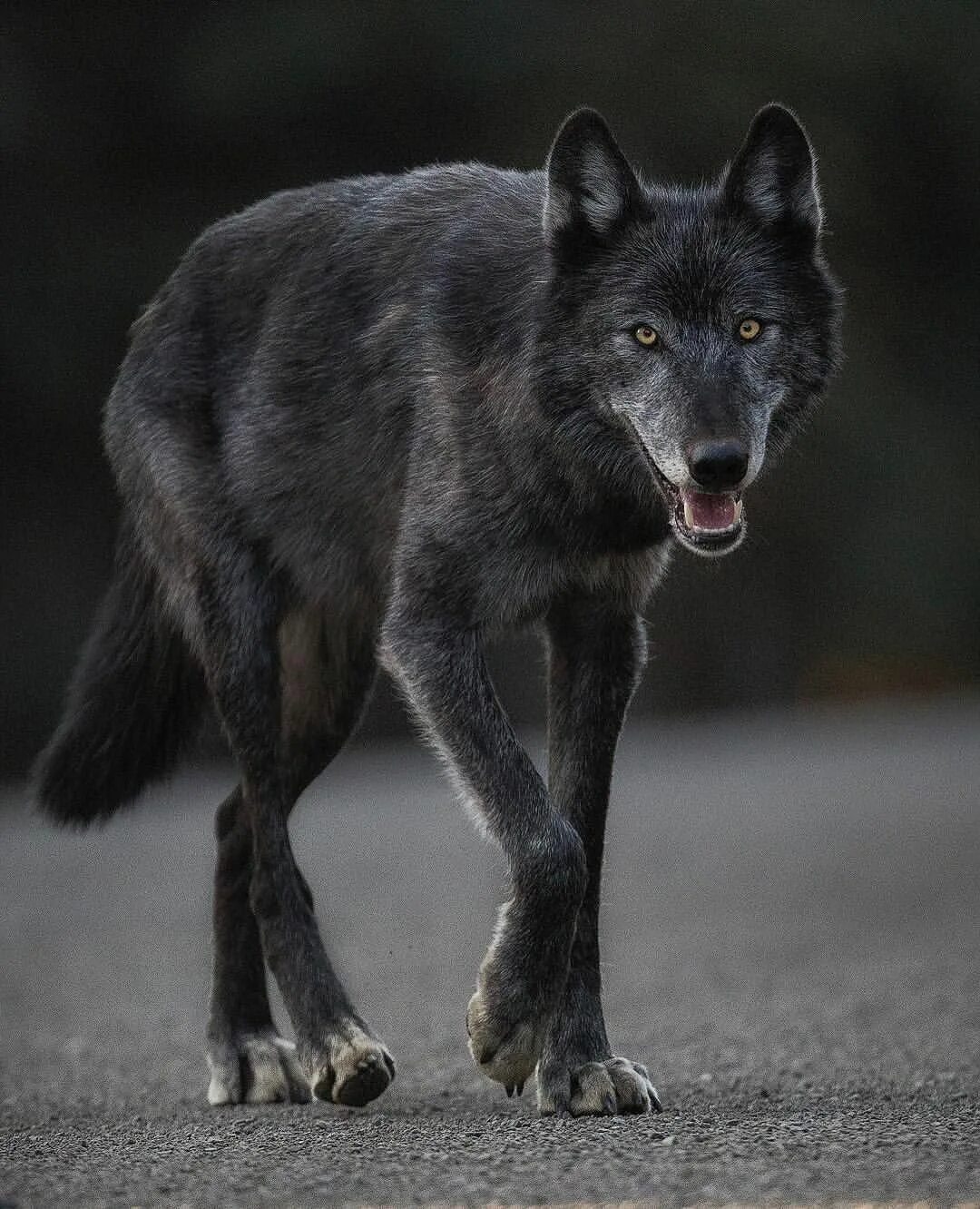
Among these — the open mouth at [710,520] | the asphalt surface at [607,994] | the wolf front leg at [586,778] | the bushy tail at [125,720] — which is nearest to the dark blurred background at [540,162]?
the asphalt surface at [607,994]

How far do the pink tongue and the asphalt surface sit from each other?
4.61 ft

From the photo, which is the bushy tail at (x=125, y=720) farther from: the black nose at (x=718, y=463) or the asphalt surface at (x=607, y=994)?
the black nose at (x=718, y=463)

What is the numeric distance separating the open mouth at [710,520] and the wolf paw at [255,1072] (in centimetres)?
202

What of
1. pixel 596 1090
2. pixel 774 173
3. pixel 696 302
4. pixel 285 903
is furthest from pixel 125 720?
pixel 774 173

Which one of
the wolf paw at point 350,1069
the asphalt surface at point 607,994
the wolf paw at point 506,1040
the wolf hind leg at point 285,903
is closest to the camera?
the asphalt surface at point 607,994

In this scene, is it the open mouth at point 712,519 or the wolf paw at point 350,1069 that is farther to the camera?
the wolf paw at point 350,1069

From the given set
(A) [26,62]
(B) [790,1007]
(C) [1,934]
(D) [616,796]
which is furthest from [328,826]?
(A) [26,62]

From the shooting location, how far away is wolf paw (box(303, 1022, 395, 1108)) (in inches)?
221

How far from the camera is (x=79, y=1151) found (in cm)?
501

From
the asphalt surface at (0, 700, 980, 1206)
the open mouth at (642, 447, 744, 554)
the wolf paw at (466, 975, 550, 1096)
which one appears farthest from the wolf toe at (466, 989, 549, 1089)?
the open mouth at (642, 447, 744, 554)

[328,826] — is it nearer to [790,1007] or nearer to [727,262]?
[790,1007]

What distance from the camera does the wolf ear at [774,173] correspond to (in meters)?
5.72

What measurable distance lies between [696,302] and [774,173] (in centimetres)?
46

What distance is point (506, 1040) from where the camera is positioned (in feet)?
17.1
